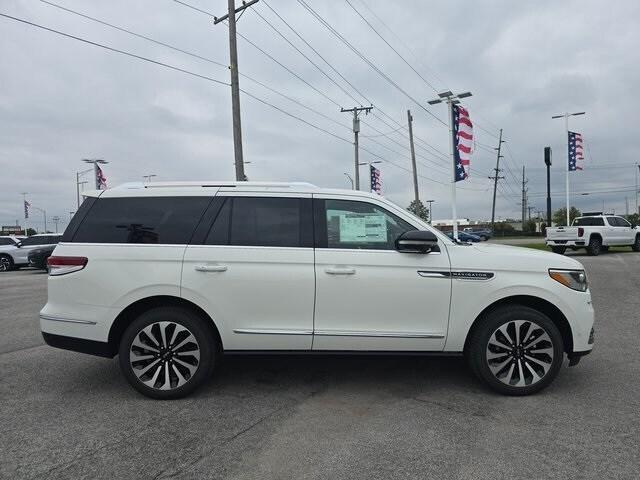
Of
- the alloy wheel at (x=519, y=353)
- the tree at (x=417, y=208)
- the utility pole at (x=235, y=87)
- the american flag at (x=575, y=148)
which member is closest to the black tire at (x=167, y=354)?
the alloy wheel at (x=519, y=353)

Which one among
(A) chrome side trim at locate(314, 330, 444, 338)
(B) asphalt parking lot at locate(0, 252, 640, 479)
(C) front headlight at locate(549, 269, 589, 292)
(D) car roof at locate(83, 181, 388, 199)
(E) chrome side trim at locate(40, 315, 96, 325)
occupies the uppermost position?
(D) car roof at locate(83, 181, 388, 199)

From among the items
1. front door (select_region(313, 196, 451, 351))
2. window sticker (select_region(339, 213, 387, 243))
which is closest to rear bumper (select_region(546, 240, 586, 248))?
front door (select_region(313, 196, 451, 351))

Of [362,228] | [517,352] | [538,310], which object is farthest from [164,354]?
[538,310]

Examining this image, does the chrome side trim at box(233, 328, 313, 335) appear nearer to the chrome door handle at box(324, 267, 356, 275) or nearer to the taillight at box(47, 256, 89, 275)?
the chrome door handle at box(324, 267, 356, 275)

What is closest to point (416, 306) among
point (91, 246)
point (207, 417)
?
point (207, 417)

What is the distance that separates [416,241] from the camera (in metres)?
4.14

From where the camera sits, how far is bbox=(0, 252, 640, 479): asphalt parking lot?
3.11 meters

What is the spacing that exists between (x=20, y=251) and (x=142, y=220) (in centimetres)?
2129

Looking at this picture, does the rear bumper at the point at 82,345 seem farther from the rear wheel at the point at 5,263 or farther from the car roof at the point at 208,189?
the rear wheel at the point at 5,263

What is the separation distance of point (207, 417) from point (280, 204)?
189 centimetres

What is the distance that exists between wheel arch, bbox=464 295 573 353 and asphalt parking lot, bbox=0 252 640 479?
0.49m

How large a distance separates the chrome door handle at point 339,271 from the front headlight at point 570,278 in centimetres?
176

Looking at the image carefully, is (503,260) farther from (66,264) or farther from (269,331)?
(66,264)

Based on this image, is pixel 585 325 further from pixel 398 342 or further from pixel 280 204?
pixel 280 204
